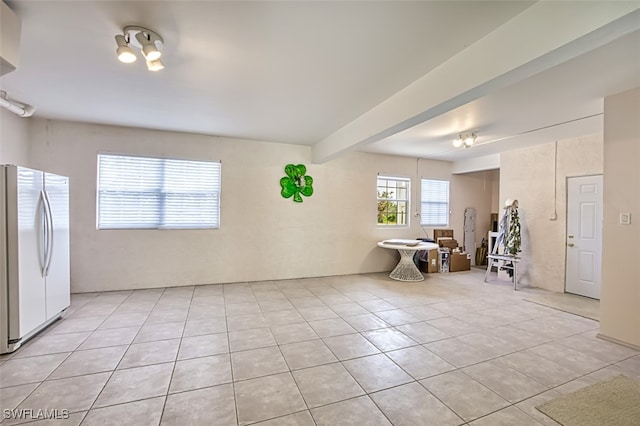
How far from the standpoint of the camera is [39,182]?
294 centimetres

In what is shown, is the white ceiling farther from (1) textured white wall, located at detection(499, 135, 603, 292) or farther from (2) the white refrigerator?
(2) the white refrigerator

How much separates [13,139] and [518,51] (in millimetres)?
5872

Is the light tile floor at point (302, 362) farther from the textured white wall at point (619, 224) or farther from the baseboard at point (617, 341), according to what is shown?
the textured white wall at point (619, 224)

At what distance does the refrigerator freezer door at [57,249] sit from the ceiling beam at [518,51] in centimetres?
403

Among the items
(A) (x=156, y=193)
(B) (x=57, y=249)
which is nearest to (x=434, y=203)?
(A) (x=156, y=193)

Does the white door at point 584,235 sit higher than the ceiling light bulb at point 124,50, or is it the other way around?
the ceiling light bulb at point 124,50

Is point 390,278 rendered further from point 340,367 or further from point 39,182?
point 39,182

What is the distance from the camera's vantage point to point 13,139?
3.76 m

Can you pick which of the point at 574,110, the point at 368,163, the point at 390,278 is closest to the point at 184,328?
the point at 390,278

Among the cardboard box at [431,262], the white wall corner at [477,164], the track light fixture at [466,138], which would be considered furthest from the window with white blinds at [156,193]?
the white wall corner at [477,164]

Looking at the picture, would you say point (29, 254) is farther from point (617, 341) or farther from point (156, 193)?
point (617, 341)

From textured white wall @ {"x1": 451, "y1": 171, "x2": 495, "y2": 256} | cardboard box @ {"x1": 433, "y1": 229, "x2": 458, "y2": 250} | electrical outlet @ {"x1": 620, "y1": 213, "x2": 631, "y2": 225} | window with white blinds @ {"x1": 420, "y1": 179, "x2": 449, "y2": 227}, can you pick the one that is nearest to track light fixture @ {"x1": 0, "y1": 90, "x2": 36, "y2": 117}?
electrical outlet @ {"x1": 620, "y1": 213, "x2": 631, "y2": 225}

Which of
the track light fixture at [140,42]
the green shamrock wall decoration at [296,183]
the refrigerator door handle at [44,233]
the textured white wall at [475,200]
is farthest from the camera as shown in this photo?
the textured white wall at [475,200]

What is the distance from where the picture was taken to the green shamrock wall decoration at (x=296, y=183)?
542cm
